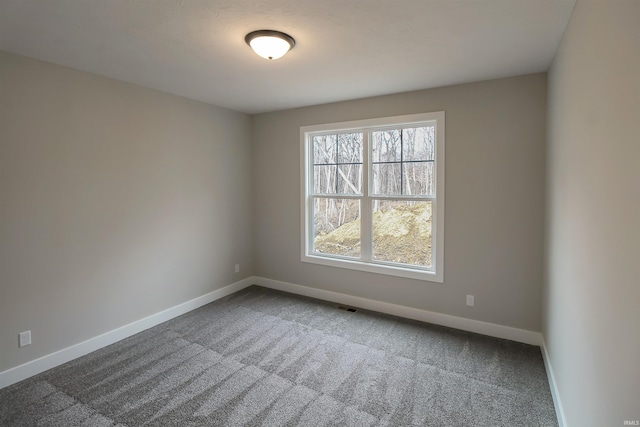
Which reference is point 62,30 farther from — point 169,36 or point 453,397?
point 453,397

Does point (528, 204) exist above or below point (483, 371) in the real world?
above

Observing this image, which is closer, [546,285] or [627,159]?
[627,159]

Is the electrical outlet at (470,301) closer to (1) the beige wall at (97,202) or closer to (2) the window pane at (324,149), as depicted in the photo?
(2) the window pane at (324,149)

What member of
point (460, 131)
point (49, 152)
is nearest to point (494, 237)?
point (460, 131)

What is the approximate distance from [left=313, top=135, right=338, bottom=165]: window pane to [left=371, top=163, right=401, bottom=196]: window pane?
0.60m

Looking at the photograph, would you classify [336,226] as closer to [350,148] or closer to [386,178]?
[386,178]

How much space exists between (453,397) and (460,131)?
2390 millimetres

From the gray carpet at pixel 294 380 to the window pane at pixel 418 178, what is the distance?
1458mm

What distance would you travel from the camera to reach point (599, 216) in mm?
1355

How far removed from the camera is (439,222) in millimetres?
3389

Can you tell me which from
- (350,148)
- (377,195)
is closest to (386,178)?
(377,195)

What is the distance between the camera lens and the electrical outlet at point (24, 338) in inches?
98.3

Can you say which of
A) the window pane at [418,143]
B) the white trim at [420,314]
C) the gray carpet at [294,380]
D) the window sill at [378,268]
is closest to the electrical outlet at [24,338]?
the gray carpet at [294,380]

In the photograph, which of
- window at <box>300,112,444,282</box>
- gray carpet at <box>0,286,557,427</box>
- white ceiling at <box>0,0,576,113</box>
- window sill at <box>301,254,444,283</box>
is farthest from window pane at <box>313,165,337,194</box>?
gray carpet at <box>0,286,557,427</box>
